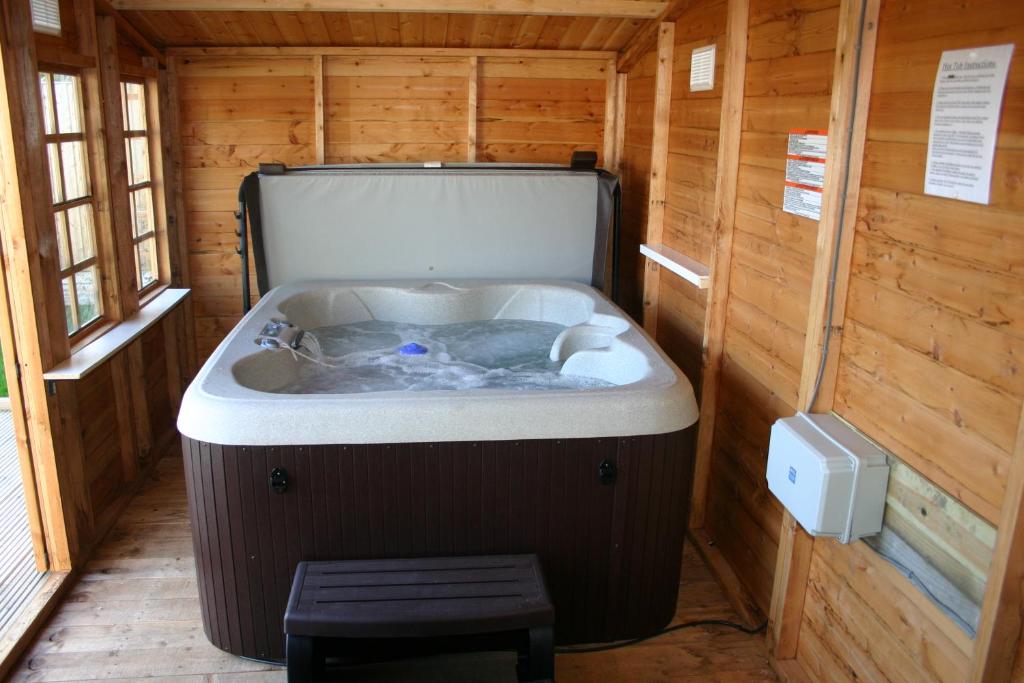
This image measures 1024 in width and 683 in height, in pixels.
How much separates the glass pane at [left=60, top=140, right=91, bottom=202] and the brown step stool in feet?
5.37

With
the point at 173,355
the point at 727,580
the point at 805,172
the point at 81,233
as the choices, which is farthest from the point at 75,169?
the point at 727,580

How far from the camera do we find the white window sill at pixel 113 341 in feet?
8.07

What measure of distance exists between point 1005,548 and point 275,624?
67.1 inches

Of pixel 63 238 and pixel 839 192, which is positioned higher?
pixel 839 192

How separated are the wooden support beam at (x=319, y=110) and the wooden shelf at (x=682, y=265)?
1.60 meters

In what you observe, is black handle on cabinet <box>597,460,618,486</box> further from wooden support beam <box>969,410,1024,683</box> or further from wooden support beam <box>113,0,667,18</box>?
wooden support beam <box>113,0,667,18</box>

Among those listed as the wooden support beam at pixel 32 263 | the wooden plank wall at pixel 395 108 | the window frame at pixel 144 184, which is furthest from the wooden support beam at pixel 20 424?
the wooden plank wall at pixel 395 108

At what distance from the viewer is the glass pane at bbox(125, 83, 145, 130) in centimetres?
347

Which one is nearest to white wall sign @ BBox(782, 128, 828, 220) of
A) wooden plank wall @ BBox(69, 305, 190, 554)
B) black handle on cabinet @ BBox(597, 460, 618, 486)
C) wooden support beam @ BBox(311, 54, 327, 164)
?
black handle on cabinet @ BBox(597, 460, 618, 486)

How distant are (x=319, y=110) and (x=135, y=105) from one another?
77 centimetres

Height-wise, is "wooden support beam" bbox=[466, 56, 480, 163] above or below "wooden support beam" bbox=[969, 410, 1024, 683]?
above

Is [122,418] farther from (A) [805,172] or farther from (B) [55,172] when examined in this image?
(A) [805,172]

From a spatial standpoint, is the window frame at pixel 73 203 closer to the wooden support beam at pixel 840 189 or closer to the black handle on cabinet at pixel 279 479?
the black handle on cabinet at pixel 279 479

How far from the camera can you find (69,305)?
2.83 metres
